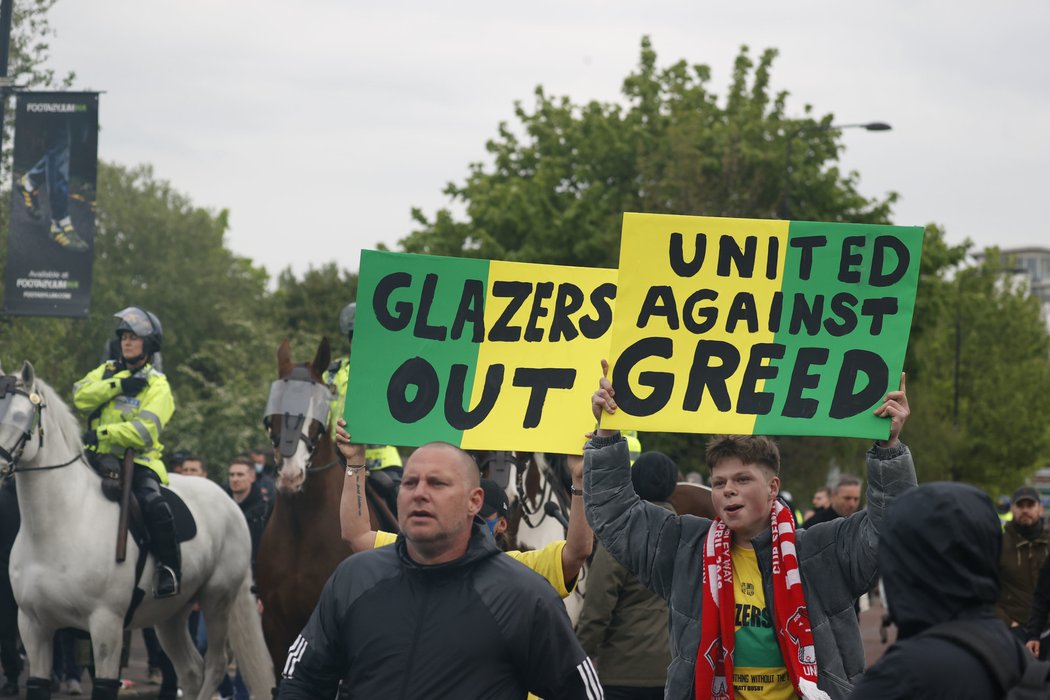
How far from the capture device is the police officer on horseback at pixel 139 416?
11500mm

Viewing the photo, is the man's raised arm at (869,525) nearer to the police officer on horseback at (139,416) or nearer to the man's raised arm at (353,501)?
the man's raised arm at (353,501)

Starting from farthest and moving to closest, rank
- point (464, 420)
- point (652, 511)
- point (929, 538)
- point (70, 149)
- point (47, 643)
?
point (70, 149), point (47, 643), point (464, 420), point (652, 511), point (929, 538)

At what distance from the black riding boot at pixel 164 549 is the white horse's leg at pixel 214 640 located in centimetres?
110

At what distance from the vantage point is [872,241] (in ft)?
20.4

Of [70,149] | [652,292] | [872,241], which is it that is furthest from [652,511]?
[70,149]

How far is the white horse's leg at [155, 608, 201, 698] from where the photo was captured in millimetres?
13094

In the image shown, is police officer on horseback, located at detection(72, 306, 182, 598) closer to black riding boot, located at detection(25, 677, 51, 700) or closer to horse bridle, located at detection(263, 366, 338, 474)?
black riding boot, located at detection(25, 677, 51, 700)

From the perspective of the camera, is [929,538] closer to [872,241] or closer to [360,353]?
[872,241]

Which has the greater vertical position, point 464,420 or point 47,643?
point 464,420

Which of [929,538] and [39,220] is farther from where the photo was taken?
[39,220]

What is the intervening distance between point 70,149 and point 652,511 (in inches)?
459

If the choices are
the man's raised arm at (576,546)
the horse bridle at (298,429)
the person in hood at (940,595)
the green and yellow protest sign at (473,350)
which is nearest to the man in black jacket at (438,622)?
the man's raised arm at (576,546)

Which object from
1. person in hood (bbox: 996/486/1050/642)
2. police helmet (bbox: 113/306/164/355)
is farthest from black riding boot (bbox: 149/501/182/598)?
person in hood (bbox: 996/486/1050/642)

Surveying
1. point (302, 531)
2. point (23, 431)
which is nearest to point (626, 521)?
point (302, 531)
